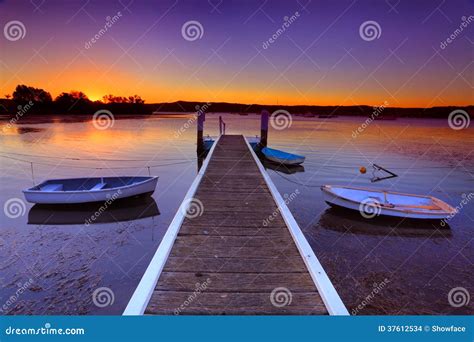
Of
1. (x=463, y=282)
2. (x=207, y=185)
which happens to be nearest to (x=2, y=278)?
(x=207, y=185)

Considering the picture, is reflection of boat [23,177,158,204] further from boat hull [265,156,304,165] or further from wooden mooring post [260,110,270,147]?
wooden mooring post [260,110,270,147]

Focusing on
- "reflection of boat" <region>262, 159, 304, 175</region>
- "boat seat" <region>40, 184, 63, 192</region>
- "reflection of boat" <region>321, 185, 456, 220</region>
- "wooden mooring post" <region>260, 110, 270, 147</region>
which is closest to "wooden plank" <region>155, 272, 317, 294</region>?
"reflection of boat" <region>321, 185, 456, 220</region>

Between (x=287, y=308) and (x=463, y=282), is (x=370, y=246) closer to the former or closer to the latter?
(x=463, y=282)

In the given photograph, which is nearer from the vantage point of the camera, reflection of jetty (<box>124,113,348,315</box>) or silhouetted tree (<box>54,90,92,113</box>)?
reflection of jetty (<box>124,113,348,315</box>)

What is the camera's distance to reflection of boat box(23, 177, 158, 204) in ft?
33.5

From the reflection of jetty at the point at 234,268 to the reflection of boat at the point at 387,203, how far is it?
467 cm

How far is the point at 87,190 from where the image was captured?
34.3ft

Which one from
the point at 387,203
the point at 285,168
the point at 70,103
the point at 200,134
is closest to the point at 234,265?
the point at 387,203

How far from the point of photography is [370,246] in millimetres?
8273

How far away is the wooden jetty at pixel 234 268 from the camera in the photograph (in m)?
3.12

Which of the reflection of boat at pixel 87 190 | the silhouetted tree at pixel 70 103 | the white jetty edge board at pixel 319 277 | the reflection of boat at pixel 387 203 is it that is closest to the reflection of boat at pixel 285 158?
the reflection of boat at pixel 387 203

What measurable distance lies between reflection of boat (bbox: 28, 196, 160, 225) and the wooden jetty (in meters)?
4.67

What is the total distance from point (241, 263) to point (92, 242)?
570 centimetres

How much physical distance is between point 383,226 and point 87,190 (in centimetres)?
987
